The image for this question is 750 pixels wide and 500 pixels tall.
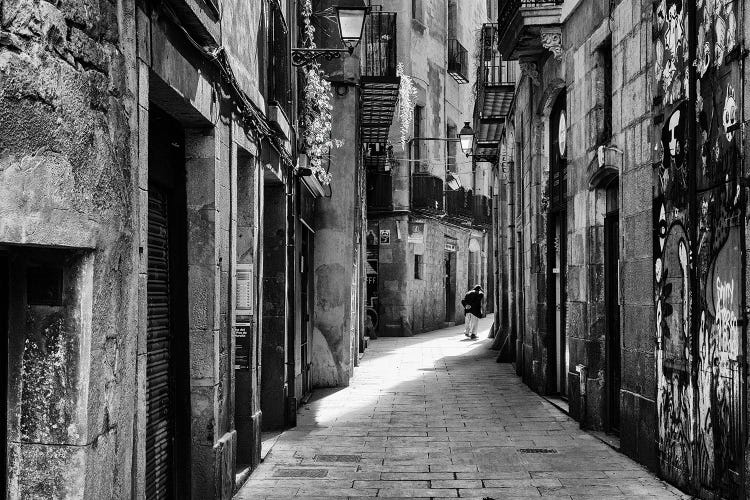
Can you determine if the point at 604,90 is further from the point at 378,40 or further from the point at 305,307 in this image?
the point at 378,40

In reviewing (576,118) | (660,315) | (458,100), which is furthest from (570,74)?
(458,100)

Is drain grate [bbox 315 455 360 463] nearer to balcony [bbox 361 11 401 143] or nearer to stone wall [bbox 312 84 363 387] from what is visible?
stone wall [bbox 312 84 363 387]

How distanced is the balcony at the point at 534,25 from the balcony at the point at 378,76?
3.53 meters

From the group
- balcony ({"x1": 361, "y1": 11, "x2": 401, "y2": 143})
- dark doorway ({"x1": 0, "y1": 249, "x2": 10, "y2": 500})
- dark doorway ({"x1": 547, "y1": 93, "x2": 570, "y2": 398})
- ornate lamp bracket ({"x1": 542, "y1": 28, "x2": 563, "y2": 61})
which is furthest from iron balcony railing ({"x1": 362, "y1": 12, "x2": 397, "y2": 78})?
dark doorway ({"x1": 0, "y1": 249, "x2": 10, "y2": 500})

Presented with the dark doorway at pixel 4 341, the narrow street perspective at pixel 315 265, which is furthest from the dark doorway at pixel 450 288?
the dark doorway at pixel 4 341

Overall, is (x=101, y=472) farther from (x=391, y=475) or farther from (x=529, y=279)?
(x=529, y=279)

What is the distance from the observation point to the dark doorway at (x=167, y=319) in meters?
5.93

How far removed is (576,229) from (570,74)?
210 centimetres

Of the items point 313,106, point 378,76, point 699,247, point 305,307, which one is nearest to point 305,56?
point 313,106

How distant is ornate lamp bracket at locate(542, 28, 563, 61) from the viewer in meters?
12.5

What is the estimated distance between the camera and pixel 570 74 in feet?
39.4

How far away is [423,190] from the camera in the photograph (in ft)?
98.0

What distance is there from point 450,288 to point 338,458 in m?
25.1

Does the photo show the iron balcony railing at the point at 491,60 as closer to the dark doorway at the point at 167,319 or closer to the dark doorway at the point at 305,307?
the dark doorway at the point at 305,307
